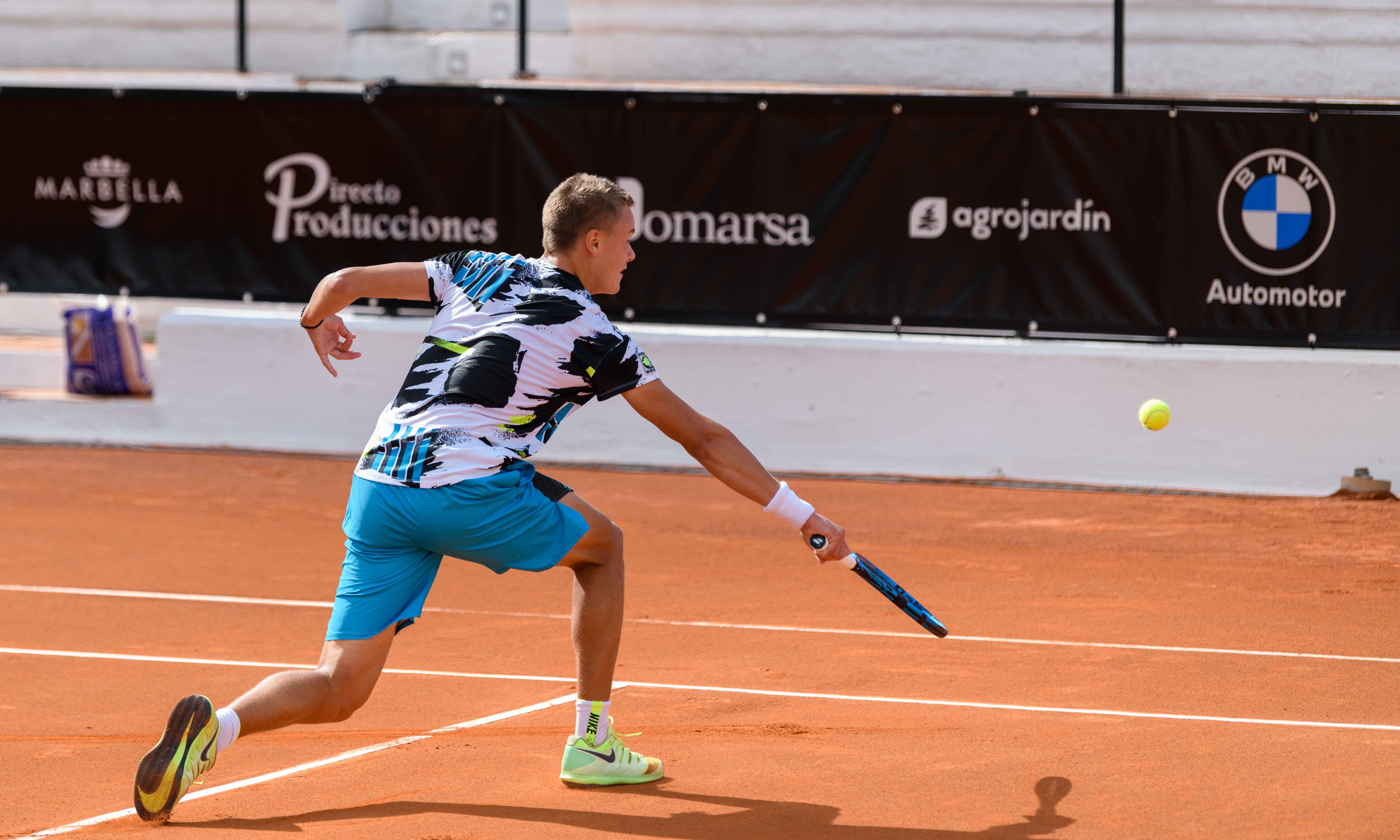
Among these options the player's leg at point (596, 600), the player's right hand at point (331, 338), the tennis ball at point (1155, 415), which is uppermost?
the player's right hand at point (331, 338)

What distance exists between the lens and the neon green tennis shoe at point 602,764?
4629 millimetres

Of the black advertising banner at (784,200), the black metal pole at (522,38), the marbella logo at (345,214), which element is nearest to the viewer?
the black advertising banner at (784,200)

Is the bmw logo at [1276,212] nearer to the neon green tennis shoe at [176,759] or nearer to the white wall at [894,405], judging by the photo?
the white wall at [894,405]

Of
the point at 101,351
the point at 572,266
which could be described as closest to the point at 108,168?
the point at 101,351

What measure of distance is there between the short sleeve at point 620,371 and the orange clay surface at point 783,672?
1.19 meters

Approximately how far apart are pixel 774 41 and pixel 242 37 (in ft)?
18.2

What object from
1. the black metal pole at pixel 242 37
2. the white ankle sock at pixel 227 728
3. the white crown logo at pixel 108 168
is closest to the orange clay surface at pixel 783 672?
the white ankle sock at pixel 227 728

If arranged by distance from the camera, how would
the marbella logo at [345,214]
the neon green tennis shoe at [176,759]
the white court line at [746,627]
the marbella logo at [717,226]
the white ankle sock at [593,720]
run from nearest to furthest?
the neon green tennis shoe at [176,759], the white ankle sock at [593,720], the white court line at [746,627], the marbella logo at [717,226], the marbella logo at [345,214]

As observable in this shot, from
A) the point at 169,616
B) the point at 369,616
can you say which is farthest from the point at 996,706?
the point at 169,616

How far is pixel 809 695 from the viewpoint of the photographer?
5.86 m

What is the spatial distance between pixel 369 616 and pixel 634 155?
798 cm

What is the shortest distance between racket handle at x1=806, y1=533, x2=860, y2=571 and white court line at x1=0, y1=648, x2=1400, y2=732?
151cm

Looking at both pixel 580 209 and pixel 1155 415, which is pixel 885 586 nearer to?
pixel 580 209

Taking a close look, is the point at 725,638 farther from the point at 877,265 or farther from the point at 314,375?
the point at 314,375
